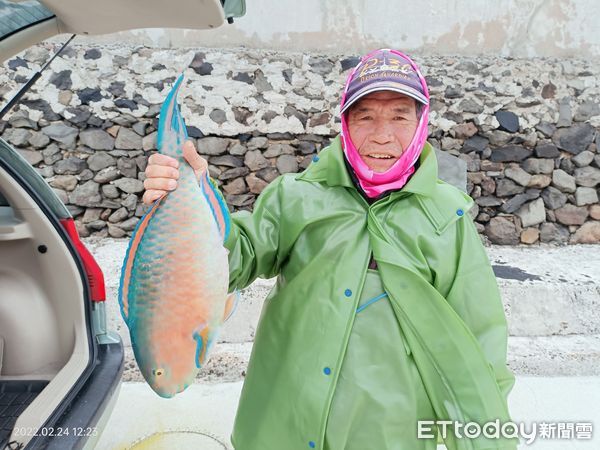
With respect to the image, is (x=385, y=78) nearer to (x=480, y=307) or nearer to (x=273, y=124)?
(x=480, y=307)

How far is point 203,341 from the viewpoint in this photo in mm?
933

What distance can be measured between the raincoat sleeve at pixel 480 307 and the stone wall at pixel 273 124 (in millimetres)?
3802

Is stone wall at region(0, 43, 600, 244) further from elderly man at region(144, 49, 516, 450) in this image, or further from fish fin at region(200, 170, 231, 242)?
fish fin at region(200, 170, 231, 242)

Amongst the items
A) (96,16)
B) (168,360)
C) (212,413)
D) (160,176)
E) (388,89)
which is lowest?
(212,413)

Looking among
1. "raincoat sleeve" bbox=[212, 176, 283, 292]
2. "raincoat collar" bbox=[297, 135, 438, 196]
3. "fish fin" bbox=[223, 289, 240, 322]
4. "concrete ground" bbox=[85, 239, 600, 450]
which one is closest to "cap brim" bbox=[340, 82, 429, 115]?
"raincoat collar" bbox=[297, 135, 438, 196]

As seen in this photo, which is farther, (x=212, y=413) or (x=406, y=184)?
(x=212, y=413)

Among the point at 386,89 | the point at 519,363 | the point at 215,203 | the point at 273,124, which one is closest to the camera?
the point at 215,203

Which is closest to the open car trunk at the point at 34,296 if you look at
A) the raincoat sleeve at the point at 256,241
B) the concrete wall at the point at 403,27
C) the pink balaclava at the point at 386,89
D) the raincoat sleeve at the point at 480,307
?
the raincoat sleeve at the point at 256,241

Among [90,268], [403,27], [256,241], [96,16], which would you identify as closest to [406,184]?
[256,241]

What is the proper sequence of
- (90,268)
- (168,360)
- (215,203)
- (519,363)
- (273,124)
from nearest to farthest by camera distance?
(168,360), (215,203), (90,268), (519,363), (273,124)

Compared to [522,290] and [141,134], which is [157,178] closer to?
[522,290]

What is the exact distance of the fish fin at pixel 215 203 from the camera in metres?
1.05

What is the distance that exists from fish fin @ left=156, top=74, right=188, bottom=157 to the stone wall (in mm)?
3947

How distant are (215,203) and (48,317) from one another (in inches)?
56.6
